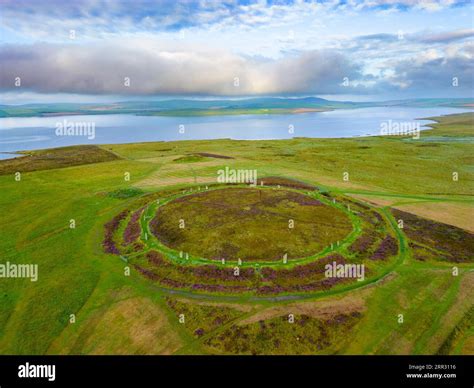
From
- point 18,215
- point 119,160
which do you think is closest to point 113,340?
point 18,215

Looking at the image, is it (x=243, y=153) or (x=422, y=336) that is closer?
(x=422, y=336)

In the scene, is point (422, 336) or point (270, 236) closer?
point (422, 336)

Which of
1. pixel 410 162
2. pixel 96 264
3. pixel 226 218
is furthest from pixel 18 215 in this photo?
pixel 410 162

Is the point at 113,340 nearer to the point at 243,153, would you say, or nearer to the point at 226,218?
the point at 226,218

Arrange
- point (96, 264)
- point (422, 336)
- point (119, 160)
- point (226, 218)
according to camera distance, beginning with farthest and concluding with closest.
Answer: point (119, 160), point (226, 218), point (96, 264), point (422, 336)

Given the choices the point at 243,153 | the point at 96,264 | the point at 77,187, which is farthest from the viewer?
the point at 243,153
